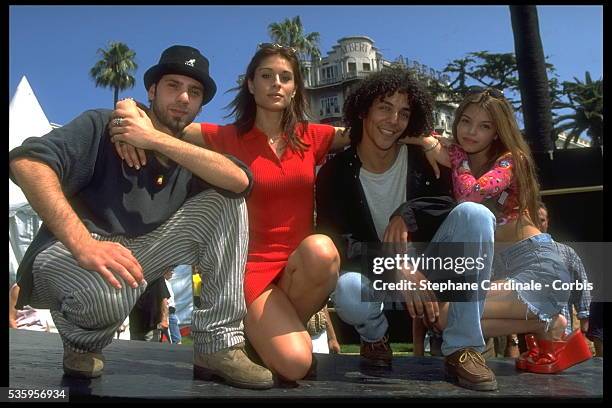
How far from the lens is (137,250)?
1.93 metres

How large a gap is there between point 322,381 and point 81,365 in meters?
0.81

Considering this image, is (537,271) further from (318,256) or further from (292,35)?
(292,35)

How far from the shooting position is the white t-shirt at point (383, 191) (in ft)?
7.59

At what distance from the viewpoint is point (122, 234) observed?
6.23ft

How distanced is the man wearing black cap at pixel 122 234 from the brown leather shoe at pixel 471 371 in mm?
649

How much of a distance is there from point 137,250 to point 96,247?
18 cm

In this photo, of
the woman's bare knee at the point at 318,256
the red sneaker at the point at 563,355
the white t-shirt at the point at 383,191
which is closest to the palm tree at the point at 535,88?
the red sneaker at the point at 563,355

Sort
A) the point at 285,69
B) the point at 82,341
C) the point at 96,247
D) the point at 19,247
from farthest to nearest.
A: the point at 19,247, the point at 285,69, the point at 82,341, the point at 96,247

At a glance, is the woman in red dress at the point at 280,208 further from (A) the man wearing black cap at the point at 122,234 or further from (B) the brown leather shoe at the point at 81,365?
(B) the brown leather shoe at the point at 81,365

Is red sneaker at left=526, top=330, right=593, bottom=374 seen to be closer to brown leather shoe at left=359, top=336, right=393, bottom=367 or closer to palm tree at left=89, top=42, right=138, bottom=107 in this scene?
brown leather shoe at left=359, top=336, right=393, bottom=367

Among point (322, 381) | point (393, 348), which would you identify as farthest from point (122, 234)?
point (393, 348)

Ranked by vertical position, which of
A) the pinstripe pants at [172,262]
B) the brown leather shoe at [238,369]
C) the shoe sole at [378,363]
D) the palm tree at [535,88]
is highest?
the palm tree at [535,88]
